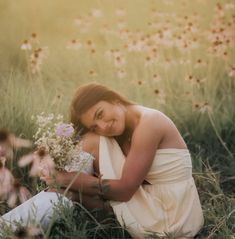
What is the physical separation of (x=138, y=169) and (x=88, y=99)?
434 millimetres

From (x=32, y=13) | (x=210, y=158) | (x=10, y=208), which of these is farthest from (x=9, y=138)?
(x=210, y=158)

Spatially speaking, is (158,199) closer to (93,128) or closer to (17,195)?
(93,128)

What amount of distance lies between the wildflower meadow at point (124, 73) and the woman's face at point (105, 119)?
1.07 ft

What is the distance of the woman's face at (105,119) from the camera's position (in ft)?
12.0

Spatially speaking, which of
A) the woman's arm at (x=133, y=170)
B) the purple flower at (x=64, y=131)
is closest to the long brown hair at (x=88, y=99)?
the purple flower at (x=64, y=131)

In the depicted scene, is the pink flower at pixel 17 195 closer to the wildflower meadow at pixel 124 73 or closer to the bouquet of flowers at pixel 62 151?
the wildflower meadow at pixel 124 73

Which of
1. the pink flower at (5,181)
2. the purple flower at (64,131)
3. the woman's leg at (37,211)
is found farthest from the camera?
the pink flower at (5,181)

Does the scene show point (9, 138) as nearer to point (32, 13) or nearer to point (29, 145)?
point (29, 145)

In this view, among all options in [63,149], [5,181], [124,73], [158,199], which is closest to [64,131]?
[63,149]

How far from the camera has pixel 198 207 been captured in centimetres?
373

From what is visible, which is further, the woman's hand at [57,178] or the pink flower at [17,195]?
the pink flower at [17,195]

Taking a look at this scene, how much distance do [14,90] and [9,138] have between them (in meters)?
0.27

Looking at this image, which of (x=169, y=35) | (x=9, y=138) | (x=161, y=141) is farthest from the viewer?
(x=169, y=35)

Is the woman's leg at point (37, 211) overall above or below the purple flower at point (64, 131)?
below
